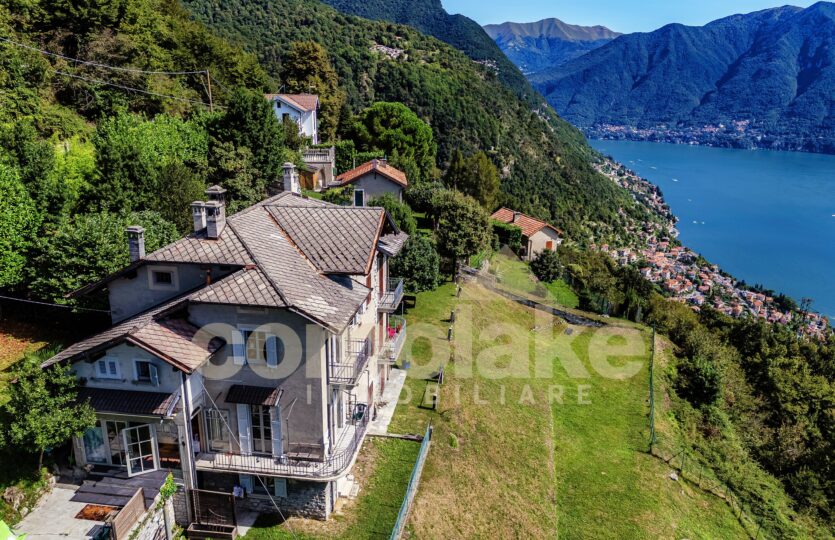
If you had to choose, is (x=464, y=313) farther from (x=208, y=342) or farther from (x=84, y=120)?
(x=84, y=120)

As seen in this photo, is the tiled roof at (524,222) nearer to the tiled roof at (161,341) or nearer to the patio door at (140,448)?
the tiled roof at (161,341)

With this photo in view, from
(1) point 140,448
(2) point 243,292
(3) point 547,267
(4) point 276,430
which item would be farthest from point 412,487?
(3) point 547,267

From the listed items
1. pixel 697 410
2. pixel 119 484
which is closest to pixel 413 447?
pixel 119 484

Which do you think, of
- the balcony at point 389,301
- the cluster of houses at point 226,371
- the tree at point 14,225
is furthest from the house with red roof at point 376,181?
the cluster of houses at point 226,371

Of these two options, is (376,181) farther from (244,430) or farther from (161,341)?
(161,341)

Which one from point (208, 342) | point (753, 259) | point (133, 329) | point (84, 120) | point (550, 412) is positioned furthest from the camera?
point (753, 259)

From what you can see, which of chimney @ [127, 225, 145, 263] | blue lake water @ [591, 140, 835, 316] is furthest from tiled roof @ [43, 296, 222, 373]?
blue lake water @ [591, 140, 835, 316]
